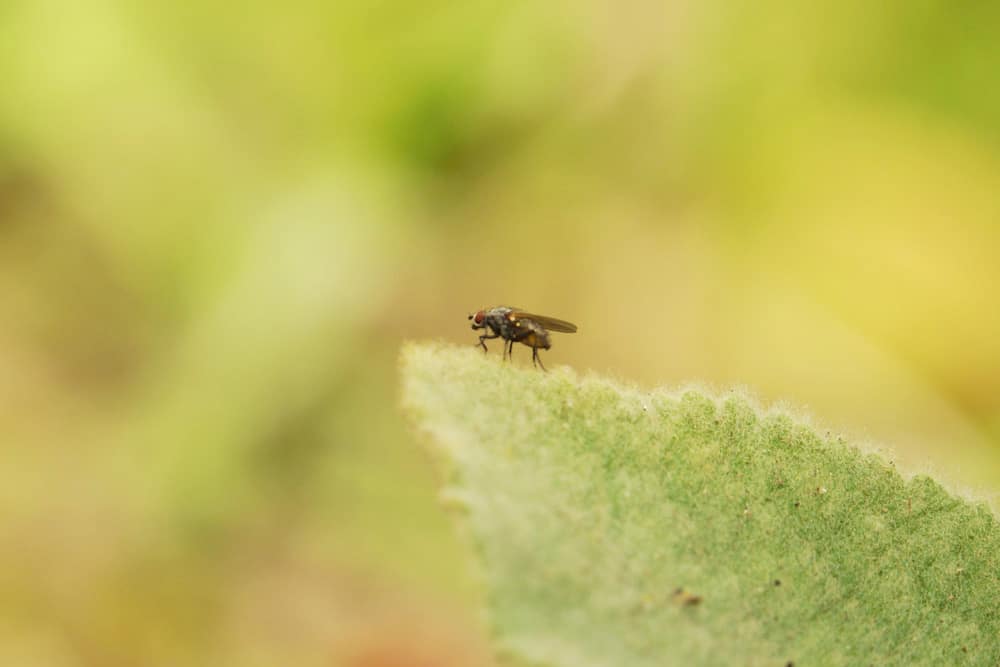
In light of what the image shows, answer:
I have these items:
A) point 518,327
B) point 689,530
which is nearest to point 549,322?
point 518,327

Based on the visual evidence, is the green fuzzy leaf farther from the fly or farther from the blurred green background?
the blurred green background

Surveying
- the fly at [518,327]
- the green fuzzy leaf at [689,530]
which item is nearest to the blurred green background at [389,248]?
the fly at [518,327]

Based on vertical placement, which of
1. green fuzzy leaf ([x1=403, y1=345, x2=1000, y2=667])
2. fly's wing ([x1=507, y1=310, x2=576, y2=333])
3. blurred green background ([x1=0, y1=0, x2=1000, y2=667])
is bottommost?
green fuzzy leaf ([x1=403, y1=345, x2=1000, y2=667])

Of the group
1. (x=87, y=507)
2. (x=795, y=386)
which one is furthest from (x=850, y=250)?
(x=87, y=507)

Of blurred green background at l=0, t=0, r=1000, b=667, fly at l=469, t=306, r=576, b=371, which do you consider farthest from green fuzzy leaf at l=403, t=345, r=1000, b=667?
blurred green background at l=0, t=0, r=1000, b=667

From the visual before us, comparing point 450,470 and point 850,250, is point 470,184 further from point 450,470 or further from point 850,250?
point 450,470

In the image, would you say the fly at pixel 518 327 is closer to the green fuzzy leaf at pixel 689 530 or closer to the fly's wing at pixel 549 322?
the fly's wing at pixel 549 322

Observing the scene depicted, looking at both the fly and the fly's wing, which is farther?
the fly

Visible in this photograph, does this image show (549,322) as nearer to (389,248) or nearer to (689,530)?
(689,530)
